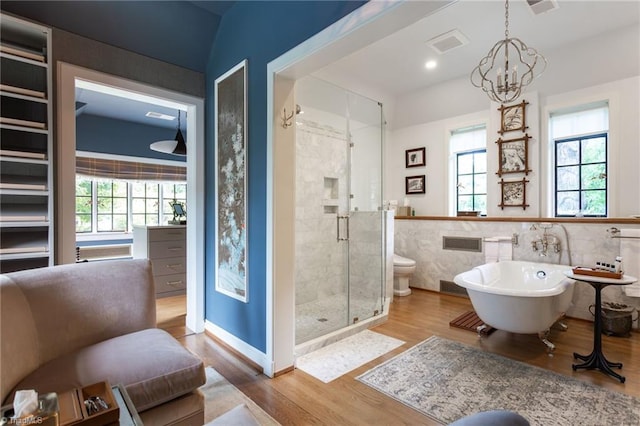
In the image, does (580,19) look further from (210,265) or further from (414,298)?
(210,265)

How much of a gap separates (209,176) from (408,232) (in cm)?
321

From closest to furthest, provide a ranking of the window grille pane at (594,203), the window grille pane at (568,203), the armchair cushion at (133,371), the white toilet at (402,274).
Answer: the armchair cushion at (133,371) → the window grille pane at (594,203) → the window grille pane at (568,203) → the white toilet at (402,274)

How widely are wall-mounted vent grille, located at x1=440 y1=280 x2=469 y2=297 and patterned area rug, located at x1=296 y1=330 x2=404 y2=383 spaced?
1.96m

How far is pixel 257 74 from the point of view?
2477 mm

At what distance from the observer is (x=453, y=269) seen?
14.8ft

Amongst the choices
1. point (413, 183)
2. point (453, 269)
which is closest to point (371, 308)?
point (453, 269)

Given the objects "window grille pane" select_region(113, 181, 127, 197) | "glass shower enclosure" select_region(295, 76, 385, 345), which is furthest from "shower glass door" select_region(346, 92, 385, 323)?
"window grille pane" select_region(113, 181, 127, 197)

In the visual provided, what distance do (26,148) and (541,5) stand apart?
441 centimetres

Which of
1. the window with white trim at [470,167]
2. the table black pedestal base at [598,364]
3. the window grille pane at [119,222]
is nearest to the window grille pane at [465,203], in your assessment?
the window with white trim at [470,167]

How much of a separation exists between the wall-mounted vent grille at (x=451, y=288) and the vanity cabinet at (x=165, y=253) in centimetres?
382

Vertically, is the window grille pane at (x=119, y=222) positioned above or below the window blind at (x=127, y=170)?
below

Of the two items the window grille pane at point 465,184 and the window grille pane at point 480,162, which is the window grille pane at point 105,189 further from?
the window grille pane at point 480,162

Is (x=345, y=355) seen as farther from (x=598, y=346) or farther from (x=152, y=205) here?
(x=152, y=205)

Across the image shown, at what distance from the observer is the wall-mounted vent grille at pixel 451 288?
442 cm
